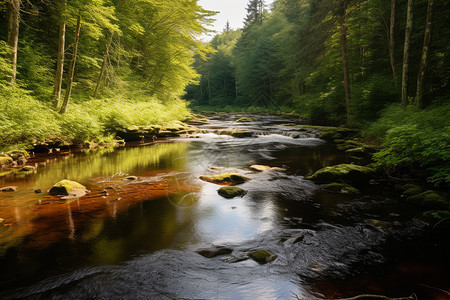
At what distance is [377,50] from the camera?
15969 mm

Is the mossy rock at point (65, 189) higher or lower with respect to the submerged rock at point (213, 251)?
higher

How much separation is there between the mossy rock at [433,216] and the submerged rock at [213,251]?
3.77 m

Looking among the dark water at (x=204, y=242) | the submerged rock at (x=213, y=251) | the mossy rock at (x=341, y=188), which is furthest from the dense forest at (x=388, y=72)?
the submerged rock at (x=213, y=251)

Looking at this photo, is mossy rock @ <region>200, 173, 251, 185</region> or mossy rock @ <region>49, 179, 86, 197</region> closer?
mossy rock @ <region>49, 179, 86, 197</region>

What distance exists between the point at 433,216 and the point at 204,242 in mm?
4293

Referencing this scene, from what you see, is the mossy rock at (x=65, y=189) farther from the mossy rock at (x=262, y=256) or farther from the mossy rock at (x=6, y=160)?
the mossy rock at (x=262, y=256)

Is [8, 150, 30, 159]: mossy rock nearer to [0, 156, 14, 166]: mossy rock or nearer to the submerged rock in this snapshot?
[0, 156, 14, 166]: mossy rock

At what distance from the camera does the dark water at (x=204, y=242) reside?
3.10 metres

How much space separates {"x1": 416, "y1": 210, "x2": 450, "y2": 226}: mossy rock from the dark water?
20 centimetres

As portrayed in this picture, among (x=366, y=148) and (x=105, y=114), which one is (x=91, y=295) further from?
(x=105, y=114)

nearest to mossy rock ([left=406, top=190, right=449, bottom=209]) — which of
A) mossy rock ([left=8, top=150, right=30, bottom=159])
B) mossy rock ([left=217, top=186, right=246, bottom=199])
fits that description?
mossy rock ([left=217, top=186, right=246, bottom=199])

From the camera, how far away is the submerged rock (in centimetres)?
386

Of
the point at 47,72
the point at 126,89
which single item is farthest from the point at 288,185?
the point at 126,89

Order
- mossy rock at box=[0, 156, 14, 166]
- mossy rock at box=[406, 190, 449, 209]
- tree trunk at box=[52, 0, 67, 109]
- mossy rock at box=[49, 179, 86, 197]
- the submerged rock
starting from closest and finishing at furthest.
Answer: the submerged rock
mossy rock at box=[406, 190, 449, 209]
mossy rock at box=[49, 179, 86, 197]
mossy rock at box=[0, 156, 14, 166]
tree trunk at box=[52, 0, 67, 109]
